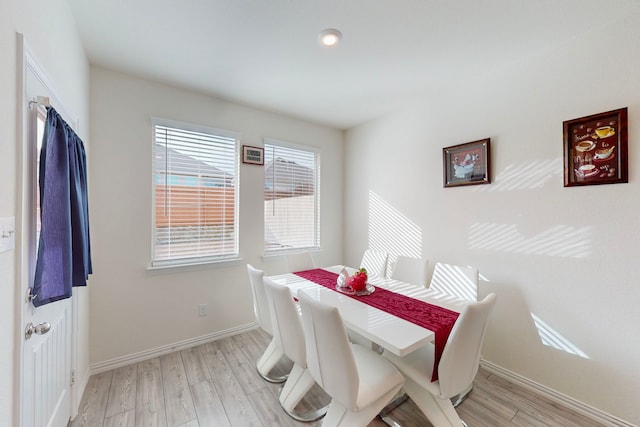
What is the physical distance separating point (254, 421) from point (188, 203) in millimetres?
2022

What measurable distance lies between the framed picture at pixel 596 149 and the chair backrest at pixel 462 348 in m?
1.23

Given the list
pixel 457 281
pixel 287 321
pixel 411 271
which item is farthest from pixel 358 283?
pixel 457 281

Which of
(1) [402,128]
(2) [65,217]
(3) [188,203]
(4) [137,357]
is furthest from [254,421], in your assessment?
(1) [402,128]

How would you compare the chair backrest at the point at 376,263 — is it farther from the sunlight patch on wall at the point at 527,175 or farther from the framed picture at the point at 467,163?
the sunlight patch on wall at the point at 527,175

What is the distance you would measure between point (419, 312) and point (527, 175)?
1.47 meters

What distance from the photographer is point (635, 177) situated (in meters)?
1.65

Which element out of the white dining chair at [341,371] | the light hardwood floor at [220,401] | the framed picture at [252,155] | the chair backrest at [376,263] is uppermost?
the framed picture at [252,155]

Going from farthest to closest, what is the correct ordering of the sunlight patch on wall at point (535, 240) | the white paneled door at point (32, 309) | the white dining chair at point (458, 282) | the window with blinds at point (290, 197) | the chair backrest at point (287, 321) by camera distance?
the window with blinds at point (290, 197)
the white dining chair at point (458, 282)
the sunlight patch on wall at point (535, 240)
the chair backrest at point (287, 321)
the white paneled door at point (32, 309)

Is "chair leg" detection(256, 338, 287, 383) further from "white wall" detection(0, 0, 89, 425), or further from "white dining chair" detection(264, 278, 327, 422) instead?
"white wall" detection(0, 0, 89, 425)

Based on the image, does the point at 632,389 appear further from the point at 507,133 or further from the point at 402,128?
the point at 402,128

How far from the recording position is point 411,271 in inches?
102

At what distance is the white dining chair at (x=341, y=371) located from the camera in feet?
4.19

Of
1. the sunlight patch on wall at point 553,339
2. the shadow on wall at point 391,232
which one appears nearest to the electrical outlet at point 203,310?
the shadow on wall at point 391,232

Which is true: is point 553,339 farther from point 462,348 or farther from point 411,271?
point 462,348
